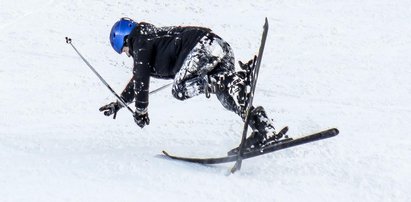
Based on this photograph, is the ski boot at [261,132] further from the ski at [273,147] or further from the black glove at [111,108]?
the black glove at [111,108]

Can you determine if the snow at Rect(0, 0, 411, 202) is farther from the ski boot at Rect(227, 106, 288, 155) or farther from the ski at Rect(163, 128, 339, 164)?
the ski boot at Rect(227, 106, 288, 155)

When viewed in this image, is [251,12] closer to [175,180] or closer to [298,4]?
[298,4]

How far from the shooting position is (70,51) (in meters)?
14.2

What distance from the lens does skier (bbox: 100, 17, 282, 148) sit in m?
5.21

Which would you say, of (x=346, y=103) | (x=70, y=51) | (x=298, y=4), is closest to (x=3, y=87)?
(x=70, y=51)

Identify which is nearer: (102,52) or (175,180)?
(175,180)

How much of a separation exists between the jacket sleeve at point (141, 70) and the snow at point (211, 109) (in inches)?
24.1

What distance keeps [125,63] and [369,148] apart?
9148 millimetres

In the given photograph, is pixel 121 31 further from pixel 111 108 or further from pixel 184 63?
pixel 111 108

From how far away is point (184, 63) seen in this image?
17.5 feet

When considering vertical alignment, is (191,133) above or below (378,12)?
above

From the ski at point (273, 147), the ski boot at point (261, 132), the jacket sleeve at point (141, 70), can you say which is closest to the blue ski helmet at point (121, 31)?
the jacket sleeve at point (141, 70)

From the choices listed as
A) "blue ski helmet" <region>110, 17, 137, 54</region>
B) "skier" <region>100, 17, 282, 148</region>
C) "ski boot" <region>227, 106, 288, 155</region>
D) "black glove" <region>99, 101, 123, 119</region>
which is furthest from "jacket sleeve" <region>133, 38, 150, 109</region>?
"ski boot" <region>227, 106, 288, 155</region>

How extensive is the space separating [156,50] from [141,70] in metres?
0.28
